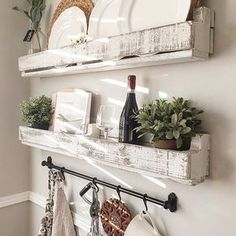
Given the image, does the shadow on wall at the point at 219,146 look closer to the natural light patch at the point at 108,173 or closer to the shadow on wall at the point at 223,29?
the shadow on wall at the point at 223,29

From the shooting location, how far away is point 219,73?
0.88m

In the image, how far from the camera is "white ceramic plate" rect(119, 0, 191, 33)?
89 centimetres

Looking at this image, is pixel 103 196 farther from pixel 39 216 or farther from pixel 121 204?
pixel 39 216

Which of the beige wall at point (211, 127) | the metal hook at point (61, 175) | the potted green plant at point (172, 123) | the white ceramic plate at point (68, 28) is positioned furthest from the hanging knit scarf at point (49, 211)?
the potted green plant at point (172, 123)

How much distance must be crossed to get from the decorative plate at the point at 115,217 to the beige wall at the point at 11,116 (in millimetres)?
717

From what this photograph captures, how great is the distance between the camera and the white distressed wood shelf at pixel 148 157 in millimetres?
833

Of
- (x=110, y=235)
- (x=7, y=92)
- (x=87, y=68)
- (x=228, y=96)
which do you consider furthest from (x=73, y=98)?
(x=228, y=96)

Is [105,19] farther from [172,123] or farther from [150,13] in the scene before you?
[172,123]

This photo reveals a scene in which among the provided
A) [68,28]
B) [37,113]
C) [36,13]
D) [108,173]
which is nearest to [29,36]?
[36,13]

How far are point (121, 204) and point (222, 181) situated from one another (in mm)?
444

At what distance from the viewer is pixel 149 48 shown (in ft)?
2.96

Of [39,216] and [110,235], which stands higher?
[110,235]

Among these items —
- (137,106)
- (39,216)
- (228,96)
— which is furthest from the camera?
(39,216)

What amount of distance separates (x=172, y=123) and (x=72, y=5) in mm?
799
